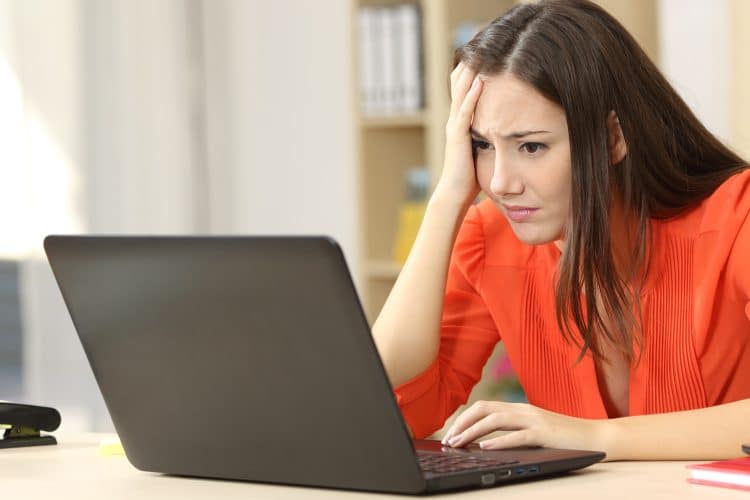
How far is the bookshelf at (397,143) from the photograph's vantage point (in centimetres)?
357

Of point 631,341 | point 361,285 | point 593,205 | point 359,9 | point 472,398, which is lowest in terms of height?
point 472,398

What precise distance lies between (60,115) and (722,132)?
176 cm

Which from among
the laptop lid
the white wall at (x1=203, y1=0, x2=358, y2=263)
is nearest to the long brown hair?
the laptop lid

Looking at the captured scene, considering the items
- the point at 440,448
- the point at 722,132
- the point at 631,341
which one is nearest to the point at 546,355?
the point at 631,341

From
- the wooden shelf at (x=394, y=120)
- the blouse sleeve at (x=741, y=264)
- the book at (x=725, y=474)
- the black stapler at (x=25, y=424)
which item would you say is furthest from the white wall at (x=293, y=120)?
the book at (x=725, y=474)

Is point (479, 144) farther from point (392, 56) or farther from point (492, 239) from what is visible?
point (392, 56)

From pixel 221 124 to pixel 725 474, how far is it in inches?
125

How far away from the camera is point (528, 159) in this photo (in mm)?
1659

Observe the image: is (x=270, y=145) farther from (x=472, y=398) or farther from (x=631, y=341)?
(x=631, y=341)

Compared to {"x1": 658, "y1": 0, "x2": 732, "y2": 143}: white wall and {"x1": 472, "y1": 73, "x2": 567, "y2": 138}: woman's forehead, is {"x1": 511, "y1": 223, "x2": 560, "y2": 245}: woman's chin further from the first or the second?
{"x1": 658, "y1": 0, "x2": 732, "y2": 143}: white wall

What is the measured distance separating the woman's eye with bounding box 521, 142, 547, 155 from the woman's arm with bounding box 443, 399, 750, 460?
0.41 m

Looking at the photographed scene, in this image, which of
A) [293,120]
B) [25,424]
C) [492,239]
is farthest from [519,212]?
[293,120]

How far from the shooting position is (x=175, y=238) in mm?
1164

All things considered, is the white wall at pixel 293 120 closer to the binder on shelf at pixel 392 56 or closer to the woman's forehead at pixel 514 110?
the binder on shelf at pixel 392 56
